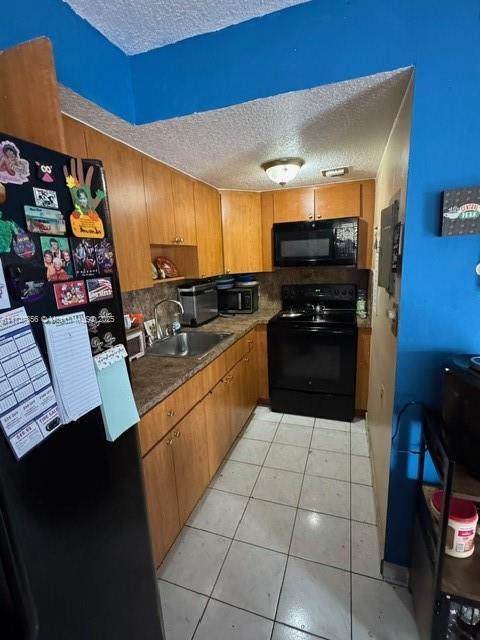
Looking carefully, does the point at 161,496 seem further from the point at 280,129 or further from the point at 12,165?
the point at 280,129

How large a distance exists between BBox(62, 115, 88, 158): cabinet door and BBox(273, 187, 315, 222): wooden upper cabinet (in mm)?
1847

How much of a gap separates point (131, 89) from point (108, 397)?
55.8 inches

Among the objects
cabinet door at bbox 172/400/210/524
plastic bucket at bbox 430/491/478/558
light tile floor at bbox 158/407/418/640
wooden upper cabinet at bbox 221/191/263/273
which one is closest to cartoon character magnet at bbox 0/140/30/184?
cabinet door at bbox 172/400/210/524

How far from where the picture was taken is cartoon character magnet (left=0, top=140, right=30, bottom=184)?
2.03ft

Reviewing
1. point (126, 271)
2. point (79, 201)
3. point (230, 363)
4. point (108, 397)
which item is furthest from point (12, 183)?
point (230, 363)

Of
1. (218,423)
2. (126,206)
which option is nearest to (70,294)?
(126,206)

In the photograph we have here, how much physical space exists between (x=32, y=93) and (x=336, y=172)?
2.05 m

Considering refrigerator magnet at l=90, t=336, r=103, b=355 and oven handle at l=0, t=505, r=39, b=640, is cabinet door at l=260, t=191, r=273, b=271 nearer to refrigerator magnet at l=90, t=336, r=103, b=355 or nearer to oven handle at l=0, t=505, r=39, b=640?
refrigerator magnet at l=90, t=336, r=103, b=355

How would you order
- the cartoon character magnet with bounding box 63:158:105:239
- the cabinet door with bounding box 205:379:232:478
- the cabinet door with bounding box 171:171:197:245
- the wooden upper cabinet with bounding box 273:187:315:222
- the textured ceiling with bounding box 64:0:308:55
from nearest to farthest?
1. the cartoon character magnet with bounding box 63:158:105:239
2. the textured ceiling with bounding box 64:0:308:55
3. the cabinet door with bounding box 205:379:232:478
4. the cabinet door with bounding box 171:171:197:245
5. the wooden upper cabinet with bounding box 273:187:315:222

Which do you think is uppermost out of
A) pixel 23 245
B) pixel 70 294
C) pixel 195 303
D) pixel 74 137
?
pixel 74 137

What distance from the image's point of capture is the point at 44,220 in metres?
0.70

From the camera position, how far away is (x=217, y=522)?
175 centimetres

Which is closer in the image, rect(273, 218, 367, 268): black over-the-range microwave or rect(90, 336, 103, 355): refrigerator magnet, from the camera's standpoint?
rect(90, 336, 103, 355): refrigerator magnet

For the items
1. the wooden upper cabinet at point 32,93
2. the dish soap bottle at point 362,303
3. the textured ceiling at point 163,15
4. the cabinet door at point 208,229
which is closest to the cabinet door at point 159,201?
the cabinet door at point 208,229
